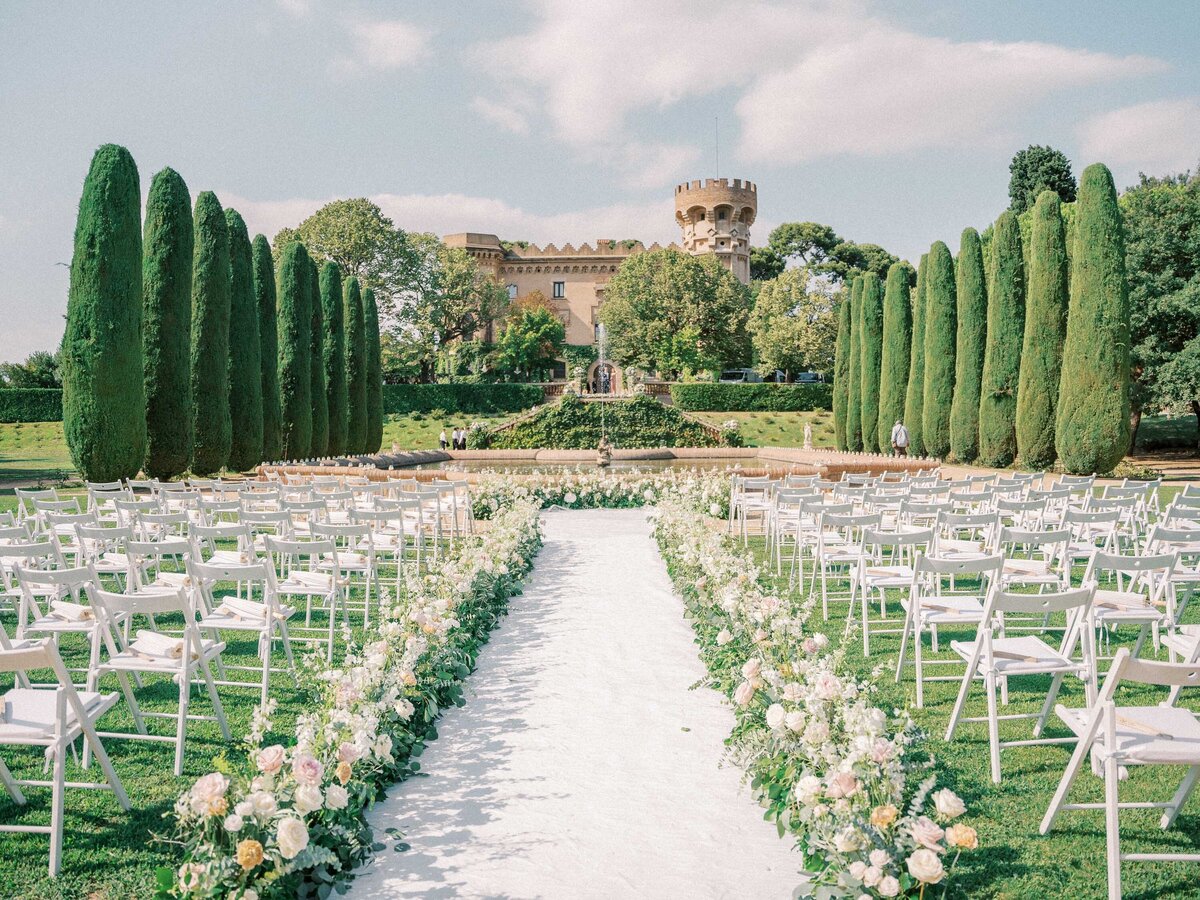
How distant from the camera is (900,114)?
48.8 ft

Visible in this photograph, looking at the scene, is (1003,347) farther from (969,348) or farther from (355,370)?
(355,370)

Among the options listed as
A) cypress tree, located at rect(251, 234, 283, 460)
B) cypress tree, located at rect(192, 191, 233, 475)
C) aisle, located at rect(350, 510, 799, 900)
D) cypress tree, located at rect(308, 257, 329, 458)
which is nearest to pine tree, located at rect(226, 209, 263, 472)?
cypress tree, located at rect(192, 191, 233, 475)

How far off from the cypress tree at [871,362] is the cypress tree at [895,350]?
48.1 inches

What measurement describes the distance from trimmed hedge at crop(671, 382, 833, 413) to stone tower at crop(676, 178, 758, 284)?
72.8 feet

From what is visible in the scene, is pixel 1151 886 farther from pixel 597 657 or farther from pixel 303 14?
pixel 303 14

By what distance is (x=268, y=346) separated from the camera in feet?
69.6

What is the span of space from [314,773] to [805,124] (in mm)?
17783

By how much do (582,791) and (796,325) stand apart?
39.9 metres

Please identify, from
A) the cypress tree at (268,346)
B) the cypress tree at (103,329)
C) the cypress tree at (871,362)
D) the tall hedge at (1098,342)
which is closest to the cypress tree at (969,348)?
the tall hedge at (1098,342)

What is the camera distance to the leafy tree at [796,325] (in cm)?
4178

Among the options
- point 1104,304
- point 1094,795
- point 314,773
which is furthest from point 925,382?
point 314,773

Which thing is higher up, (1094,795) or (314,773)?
(314,773)

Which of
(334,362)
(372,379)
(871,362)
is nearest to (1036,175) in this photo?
(871,362)

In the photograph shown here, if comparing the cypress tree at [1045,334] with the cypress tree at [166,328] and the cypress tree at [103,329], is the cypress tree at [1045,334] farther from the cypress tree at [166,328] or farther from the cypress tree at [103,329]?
the cypress tree at [103,329]
